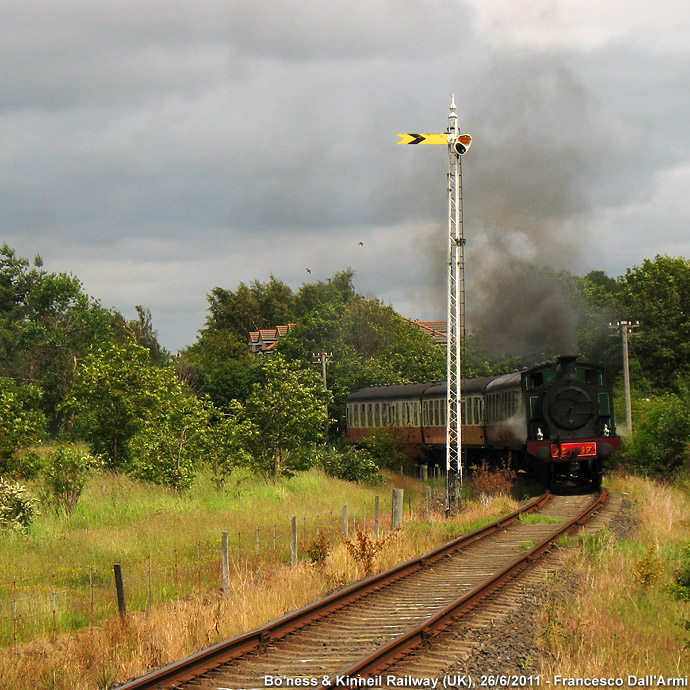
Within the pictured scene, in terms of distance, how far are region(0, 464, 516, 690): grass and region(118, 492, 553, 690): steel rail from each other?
1.68 ft

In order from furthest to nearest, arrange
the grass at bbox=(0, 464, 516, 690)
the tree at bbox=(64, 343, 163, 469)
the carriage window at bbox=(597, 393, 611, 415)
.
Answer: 1. the tree at bbox=(64, 343, 163, 469)
2. the carriage window at bbox=(597, 393, 611, 415)
3. the grass at bbox=(0, 464, 516, 690)

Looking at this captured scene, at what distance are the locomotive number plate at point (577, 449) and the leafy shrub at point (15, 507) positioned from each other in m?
13.8

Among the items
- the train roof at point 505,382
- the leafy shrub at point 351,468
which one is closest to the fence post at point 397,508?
the train roof at point 505,382

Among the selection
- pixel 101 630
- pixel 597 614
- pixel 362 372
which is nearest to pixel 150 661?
pixel 101 630

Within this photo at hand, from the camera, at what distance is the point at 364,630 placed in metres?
10.2

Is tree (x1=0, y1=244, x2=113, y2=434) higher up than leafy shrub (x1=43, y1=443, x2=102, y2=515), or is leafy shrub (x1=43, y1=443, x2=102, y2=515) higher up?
tree (x1=0, y1=244, x2=113, y2=434)

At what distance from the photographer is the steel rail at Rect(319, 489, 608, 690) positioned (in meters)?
8.26

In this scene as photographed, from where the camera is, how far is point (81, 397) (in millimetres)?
29094

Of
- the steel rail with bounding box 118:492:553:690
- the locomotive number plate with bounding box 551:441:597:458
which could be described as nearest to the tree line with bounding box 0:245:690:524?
the locomotive number plate with bounding box 551:441:597:458

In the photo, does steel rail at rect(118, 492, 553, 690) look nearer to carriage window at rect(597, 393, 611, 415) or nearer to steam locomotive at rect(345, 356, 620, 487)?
steam locomotive at rect(345, 356, 620, 487)

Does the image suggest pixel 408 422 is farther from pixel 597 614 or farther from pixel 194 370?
pixel 194 370

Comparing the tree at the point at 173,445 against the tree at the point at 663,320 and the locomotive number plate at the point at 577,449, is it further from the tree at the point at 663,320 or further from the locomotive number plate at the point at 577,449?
the tree at the point at 663,320

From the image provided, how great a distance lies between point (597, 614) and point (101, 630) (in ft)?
18.9

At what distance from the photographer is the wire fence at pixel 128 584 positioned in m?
11.1
